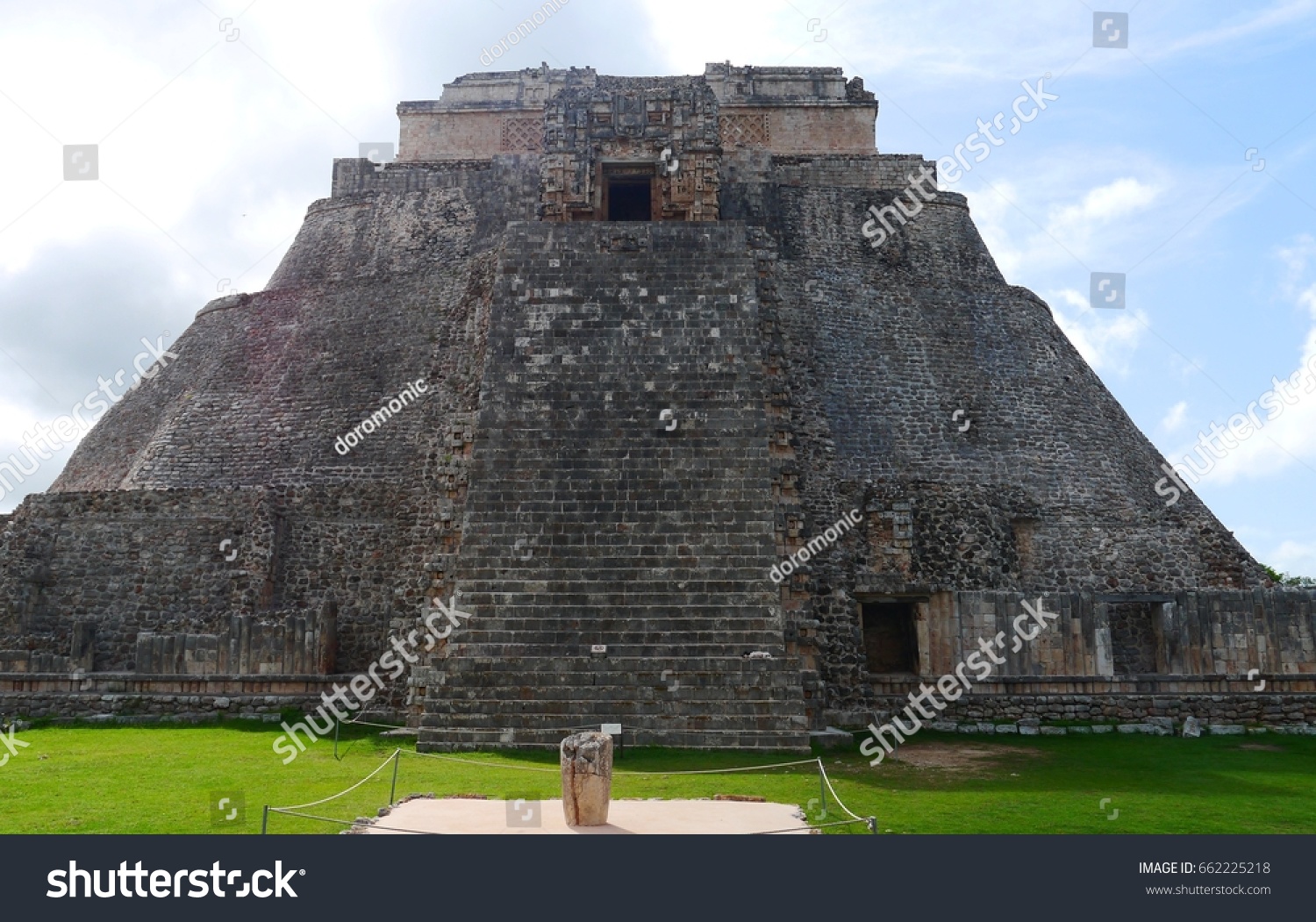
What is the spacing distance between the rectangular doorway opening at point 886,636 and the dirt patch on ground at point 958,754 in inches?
163

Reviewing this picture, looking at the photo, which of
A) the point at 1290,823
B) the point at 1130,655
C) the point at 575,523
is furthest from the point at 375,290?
the point at 1290,823

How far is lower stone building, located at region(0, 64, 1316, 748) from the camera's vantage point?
12.0m

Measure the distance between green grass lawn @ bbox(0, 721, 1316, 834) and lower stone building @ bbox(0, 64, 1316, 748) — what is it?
2.71 feet

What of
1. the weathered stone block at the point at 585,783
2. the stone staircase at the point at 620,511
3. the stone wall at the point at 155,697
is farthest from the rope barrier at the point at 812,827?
the stone wall at the point at 155,697

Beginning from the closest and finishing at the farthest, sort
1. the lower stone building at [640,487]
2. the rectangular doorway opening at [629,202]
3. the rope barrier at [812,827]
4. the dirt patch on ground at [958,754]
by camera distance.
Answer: the rope barrier at [812,827] < the dirt patch on ground at [958,754] < the lower stone building at [640,487] < the rectangular doorway opening at [629,202]

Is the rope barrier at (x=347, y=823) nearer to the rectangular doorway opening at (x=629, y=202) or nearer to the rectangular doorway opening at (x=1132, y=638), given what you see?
the rectangular doorway opening at (x=1132, y=638)

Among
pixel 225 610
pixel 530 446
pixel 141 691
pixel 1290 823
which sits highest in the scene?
pixel 530 446

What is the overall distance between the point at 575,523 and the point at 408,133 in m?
17.9

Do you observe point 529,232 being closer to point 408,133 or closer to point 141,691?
point 141,691

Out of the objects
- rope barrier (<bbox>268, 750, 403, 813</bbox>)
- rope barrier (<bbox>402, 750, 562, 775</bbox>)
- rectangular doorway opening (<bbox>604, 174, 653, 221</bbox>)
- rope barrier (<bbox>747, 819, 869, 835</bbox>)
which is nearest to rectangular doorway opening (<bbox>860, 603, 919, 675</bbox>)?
rope barrier (<bbox>402, 750, 562, 775</bbox>)

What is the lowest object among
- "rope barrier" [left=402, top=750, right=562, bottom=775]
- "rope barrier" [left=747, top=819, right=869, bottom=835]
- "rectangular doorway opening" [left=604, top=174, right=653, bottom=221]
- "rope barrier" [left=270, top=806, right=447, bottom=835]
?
"rope barrier" [left=747, top=819, right=869, bottom=835]

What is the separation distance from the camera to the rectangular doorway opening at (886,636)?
54.1 ft

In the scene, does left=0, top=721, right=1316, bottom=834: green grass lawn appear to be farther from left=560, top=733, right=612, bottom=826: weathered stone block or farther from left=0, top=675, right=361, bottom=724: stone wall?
left=560, top=733, right=612, bottom=826: weathered stone block

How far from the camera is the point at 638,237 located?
1667 cm
